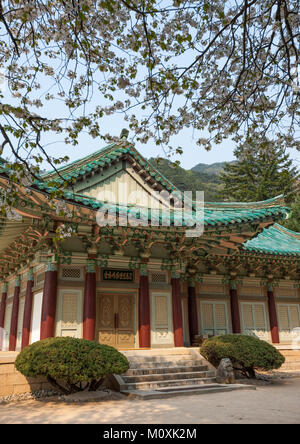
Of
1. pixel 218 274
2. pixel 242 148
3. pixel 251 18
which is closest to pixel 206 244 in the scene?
pixel 218 274

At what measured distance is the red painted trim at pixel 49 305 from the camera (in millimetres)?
10656

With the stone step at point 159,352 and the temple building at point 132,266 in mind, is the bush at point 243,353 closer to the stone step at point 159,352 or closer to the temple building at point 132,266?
the stone step at point 159,352

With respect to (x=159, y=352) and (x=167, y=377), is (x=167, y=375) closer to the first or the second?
(x=167, y=377)

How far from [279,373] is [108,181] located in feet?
30.5

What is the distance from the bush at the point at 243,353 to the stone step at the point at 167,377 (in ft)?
2.04

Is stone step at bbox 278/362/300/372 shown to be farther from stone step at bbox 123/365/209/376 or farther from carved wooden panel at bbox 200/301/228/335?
stone step at bbox 123/365/209/376

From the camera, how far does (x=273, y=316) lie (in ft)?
53.8

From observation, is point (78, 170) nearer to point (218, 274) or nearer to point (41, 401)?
point (218, 274)

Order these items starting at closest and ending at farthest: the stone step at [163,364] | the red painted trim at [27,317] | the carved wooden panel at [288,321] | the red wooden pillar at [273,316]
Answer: the stone step at [163,364] → the red painted trim at [27,317] → the red wooden pillar at [273,316] → the carved wooden panel at [288,321]

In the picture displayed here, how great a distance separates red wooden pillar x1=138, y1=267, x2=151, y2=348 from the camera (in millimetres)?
11922

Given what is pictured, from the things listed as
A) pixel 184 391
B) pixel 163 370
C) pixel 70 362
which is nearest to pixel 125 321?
pixel 163 370

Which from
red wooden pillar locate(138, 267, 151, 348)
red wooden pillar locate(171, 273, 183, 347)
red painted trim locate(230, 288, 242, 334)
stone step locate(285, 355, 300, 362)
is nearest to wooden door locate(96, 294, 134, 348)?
red wooden pillar locate(138, 267, 151, 348)

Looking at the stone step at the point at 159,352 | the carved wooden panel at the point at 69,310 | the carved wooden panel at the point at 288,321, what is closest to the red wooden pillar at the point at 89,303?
the carved wooden panel at the point at 69,310

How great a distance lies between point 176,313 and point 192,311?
2.16 meters
